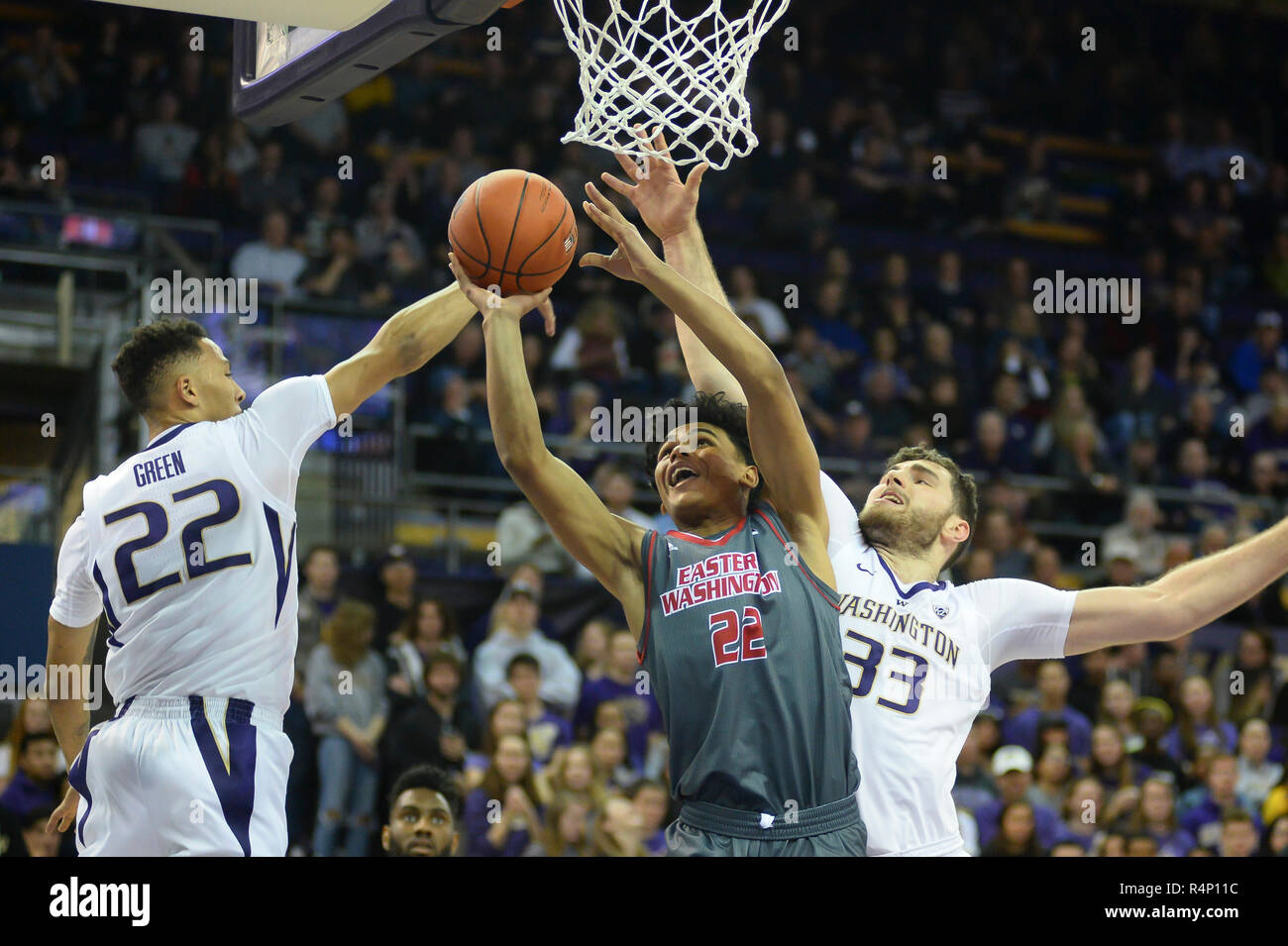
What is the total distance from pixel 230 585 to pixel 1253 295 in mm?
10551

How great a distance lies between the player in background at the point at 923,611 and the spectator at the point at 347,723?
3455 millimetres

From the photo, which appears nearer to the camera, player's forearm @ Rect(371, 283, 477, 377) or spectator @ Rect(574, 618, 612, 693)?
player's forearm @ Rect(371, 283, 477, 377)

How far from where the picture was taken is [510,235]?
4043mm

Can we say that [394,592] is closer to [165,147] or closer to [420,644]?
[420,644]

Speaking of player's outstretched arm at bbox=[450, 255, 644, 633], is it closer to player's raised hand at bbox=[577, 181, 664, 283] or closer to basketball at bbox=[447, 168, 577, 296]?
basketball at bbox=[447, 168, 577, 296]

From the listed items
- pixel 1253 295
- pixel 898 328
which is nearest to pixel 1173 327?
pixel 1253 295

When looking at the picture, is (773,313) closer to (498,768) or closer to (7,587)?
(498,768)

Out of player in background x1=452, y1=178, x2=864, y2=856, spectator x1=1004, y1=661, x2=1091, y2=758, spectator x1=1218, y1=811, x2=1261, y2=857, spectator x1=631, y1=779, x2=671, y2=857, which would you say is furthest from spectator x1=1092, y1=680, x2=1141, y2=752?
player in background x1=452, y1=178, x2=864, y2=856

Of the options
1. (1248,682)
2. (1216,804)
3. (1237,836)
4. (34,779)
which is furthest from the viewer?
(1248,682)

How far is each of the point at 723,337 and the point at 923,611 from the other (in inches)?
48.8

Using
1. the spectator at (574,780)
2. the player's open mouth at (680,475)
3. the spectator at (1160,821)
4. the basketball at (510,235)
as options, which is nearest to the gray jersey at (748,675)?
the player's open mouth at (680,475)

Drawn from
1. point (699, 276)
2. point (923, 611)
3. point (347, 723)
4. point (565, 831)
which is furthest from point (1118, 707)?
point (699, 276)

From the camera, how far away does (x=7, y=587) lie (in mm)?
7406

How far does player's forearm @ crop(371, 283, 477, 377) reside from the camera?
14.2ft
